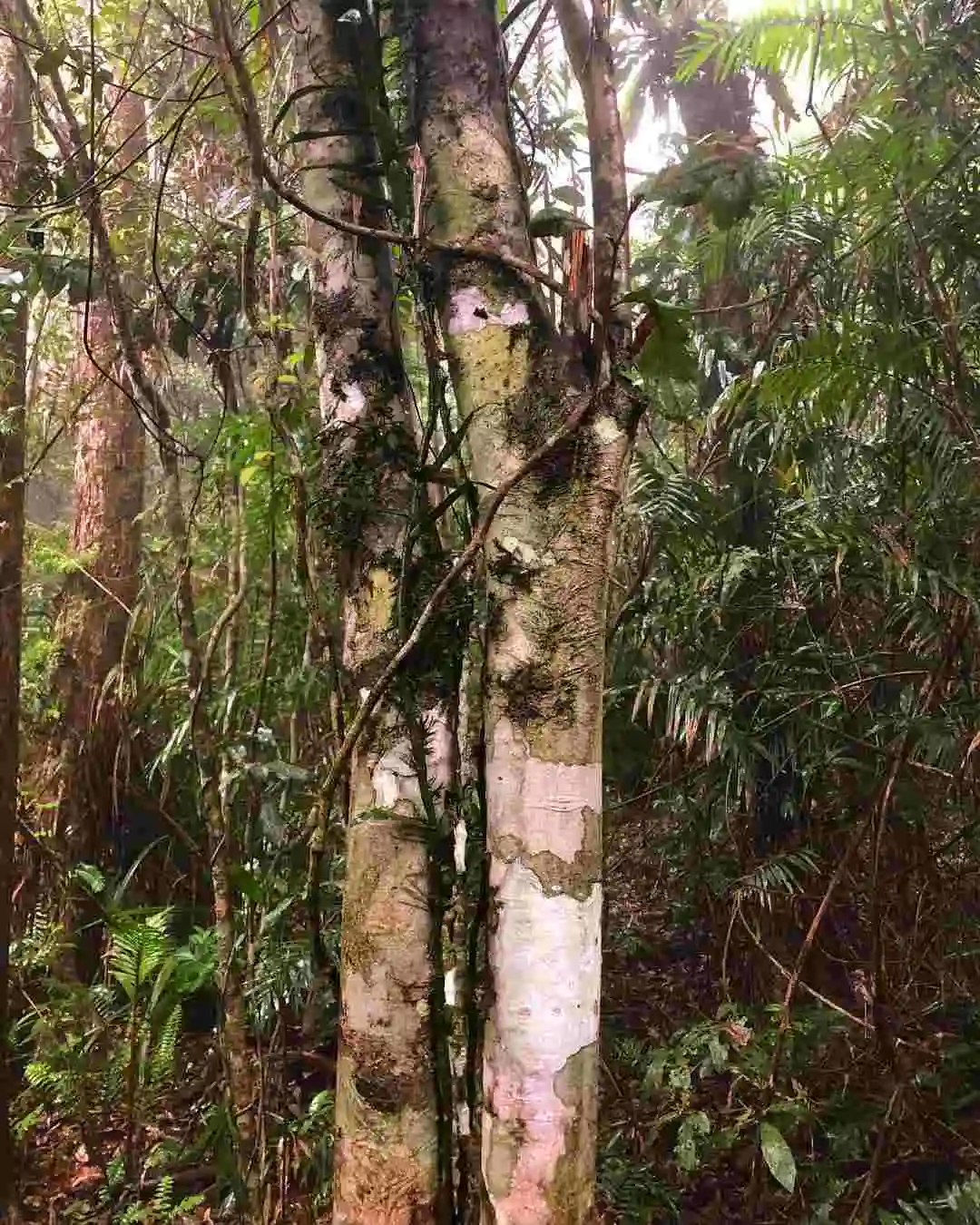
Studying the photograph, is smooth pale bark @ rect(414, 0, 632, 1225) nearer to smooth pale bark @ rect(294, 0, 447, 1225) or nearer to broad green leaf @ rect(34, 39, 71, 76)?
smooth pale bark @ rect(294, 0, 447, 1225)

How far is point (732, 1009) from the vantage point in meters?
2.49

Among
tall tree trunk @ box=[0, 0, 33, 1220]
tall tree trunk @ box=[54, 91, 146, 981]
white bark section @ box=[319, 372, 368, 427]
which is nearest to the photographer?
white bark section @ box=[319, 372, 368, 427]

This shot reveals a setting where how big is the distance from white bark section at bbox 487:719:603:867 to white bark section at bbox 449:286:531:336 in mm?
603

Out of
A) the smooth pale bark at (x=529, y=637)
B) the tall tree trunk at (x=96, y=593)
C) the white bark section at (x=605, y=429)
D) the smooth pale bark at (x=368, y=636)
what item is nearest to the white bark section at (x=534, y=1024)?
the smooth pale bark at (x=529, y=637)

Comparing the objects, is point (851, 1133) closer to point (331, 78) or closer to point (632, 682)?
point (632, 682)

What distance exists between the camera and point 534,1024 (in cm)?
117

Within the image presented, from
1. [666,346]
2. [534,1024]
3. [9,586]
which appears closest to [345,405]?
[666,346]

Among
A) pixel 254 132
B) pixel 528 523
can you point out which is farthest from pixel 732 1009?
pixel 254 132

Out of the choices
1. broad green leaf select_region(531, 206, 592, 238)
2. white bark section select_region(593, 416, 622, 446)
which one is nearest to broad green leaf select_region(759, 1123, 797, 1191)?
white bark section select_region(593, 416, 622, 446)

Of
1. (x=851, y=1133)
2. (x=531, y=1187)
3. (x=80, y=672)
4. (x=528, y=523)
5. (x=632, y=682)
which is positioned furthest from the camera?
(x=80, y=672)

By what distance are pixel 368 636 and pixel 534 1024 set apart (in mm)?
632

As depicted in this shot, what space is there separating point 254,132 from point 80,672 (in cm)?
324

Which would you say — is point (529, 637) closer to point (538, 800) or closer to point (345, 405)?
point (538, 800)

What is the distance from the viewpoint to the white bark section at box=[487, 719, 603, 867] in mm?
1201
